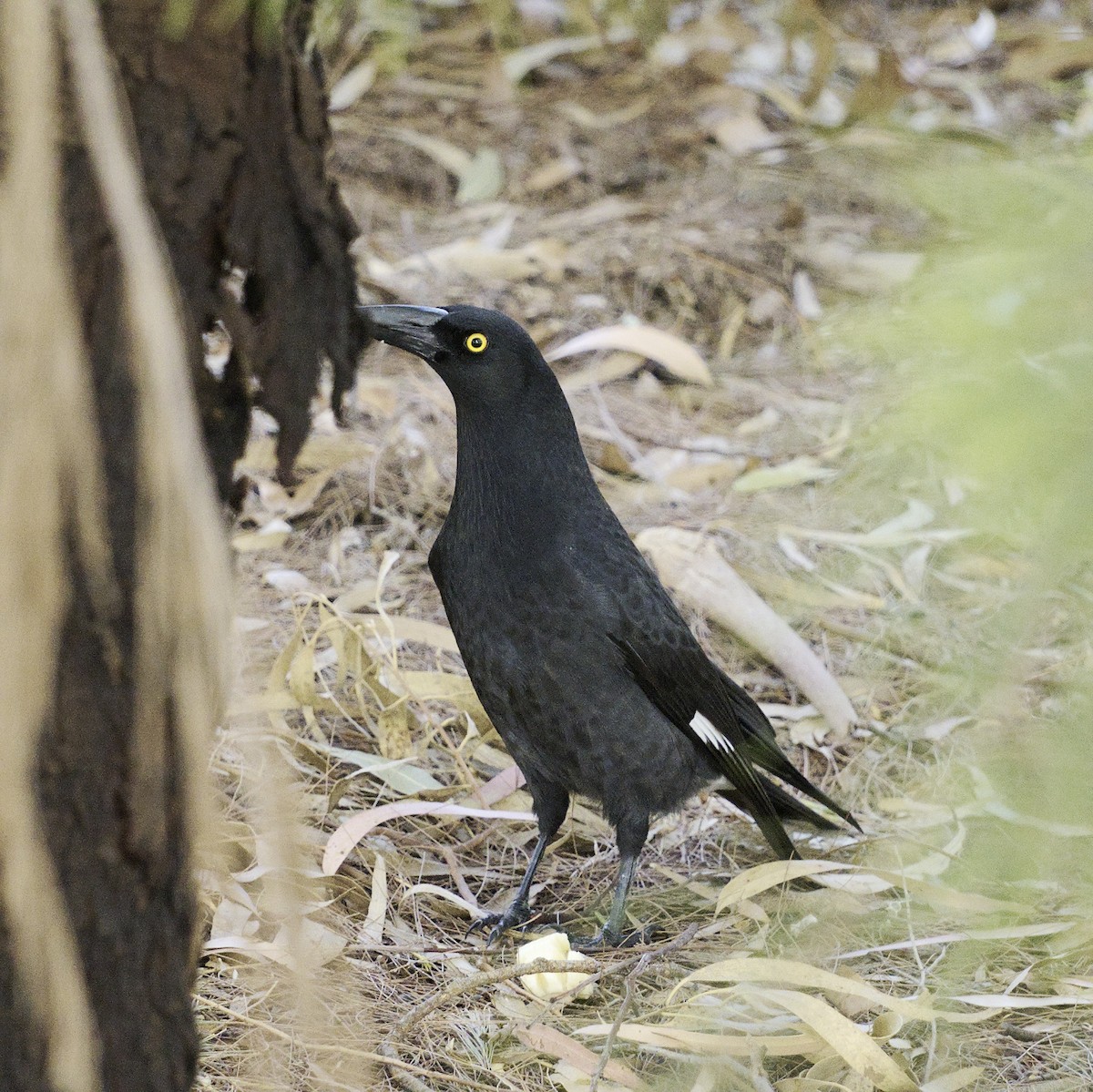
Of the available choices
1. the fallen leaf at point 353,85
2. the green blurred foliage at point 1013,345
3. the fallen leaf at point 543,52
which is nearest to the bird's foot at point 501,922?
the green blurred foliage at point 1013,345

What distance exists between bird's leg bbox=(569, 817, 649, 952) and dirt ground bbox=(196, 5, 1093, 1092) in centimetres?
9

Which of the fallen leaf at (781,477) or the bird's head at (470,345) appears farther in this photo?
the fallen leaf at (781,477)

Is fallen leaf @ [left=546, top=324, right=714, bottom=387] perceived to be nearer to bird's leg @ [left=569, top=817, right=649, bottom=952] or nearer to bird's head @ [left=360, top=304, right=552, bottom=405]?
bird's head @ [left=360, top=304, right=552, bottom=405]

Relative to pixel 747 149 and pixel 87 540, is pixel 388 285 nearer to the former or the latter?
pixel 747 149

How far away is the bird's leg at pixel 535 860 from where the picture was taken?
7.75ft

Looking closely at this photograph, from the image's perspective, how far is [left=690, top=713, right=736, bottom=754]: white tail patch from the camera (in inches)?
96.6

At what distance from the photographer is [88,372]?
1.13 m

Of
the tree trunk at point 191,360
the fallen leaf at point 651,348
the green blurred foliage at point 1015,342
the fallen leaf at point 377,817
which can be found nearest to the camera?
the green blurred foliage at point 1015,342

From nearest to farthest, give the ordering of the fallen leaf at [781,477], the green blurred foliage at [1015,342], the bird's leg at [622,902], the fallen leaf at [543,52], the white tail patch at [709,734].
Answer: the green blurred foliage at [1015,342] < the bird's leg at [622,902] < the white tail patch at [709,734] < the fallen leaf at [781,477] < the fallen leaf at [543,52]

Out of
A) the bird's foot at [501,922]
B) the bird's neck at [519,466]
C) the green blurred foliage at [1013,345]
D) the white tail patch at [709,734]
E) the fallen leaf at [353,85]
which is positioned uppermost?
the green blurred foliage at [1013,345]

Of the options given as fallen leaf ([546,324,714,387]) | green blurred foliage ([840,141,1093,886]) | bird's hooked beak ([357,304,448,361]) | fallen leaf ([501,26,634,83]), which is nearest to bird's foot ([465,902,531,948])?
bird's hooked beak ([357,304,448,361])

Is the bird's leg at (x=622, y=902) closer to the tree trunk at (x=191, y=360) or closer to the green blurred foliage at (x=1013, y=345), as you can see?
the tree trunk at (x=191, y=360)

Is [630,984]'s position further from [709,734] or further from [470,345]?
[470,345]

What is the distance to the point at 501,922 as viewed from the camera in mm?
2348
